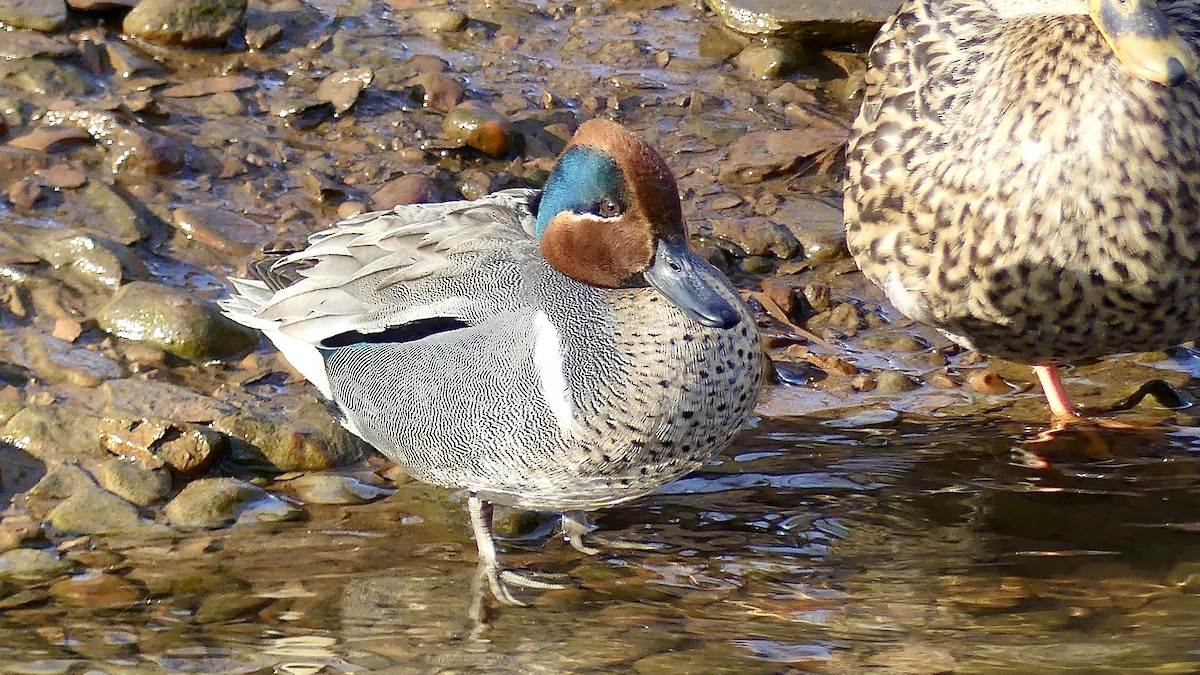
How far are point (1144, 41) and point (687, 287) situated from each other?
1.30 meters

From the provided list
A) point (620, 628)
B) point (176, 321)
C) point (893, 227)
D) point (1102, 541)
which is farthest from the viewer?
point (176, 321)

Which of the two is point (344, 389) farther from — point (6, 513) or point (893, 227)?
point (893, 227)

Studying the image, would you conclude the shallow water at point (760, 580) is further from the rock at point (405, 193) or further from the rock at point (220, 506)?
the rock at point (405, 193)

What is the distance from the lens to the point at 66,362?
4.82 metres

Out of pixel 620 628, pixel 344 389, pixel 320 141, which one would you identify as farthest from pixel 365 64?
pixel 620 628

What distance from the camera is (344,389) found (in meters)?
4.39

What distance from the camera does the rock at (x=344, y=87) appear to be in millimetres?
6070

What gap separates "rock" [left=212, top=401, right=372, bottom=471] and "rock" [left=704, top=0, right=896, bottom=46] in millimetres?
3013

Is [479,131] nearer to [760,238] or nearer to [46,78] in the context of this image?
[760,238]

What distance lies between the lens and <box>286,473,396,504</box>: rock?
14.5ft

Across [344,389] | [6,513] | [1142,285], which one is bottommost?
[6,513]

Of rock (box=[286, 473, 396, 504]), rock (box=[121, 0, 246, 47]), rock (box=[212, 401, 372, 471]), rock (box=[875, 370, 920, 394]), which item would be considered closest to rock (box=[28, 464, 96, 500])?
rock (box=[212, 401, 372, 471])

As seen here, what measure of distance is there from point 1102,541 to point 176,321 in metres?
2.87

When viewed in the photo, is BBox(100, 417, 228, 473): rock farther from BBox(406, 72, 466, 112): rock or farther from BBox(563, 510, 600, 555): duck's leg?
BBox(406, 72, 466, 112): rock
